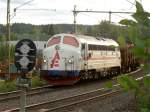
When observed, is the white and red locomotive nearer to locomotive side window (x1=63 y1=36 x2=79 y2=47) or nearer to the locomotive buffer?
locomotive side window (x1=63 y1=36 x2=79 y2=47)

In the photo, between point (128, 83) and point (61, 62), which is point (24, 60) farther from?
point (61, 62)

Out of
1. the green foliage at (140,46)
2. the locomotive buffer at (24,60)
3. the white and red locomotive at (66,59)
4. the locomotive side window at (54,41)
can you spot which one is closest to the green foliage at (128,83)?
the green foliage at (140,46)

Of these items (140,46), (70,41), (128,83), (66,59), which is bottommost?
(66,59)

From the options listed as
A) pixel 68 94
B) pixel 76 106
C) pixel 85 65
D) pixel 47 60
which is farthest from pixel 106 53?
pixel 76 106

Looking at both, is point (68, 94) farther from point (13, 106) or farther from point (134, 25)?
point (134, 25)

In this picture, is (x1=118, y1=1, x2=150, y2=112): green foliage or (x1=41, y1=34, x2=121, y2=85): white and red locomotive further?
(x1=41, y1=34, x2=121, y2=85): white and red locomotive

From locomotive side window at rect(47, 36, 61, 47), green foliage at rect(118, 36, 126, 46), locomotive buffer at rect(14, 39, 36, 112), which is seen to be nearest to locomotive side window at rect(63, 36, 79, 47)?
locomotive side window at rect(47, 36, 61, 47)

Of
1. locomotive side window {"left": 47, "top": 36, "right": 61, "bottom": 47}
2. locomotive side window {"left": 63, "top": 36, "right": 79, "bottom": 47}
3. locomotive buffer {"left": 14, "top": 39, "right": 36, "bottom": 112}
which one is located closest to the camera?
locomotive buffer {"left": 14, "top": 39, "right": 36, "bottom": 112}

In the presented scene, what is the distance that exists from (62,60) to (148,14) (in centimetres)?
2239

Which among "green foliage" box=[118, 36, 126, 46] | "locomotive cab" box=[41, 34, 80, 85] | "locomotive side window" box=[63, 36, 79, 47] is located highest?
"locomotive side window" box=[63, 36, 79, 47]

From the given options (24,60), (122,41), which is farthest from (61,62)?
(122,41)

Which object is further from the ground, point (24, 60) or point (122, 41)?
point (122, 41)

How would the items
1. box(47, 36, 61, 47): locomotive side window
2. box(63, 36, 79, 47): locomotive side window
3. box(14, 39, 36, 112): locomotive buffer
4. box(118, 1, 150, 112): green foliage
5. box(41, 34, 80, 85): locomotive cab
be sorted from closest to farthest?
box(118, 1, 150, 112): green foliage < box(14, 39, 36, 112): locomotive buffer < box(41, 34, 80, 85): locomotive cab < box(63, 36, 79, 47): locomotive side window < box(47, 36, 61, 47): locomotive side window

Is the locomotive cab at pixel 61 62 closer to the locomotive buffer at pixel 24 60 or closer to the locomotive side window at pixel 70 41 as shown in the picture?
the locomotive side window at pixel 70 41
